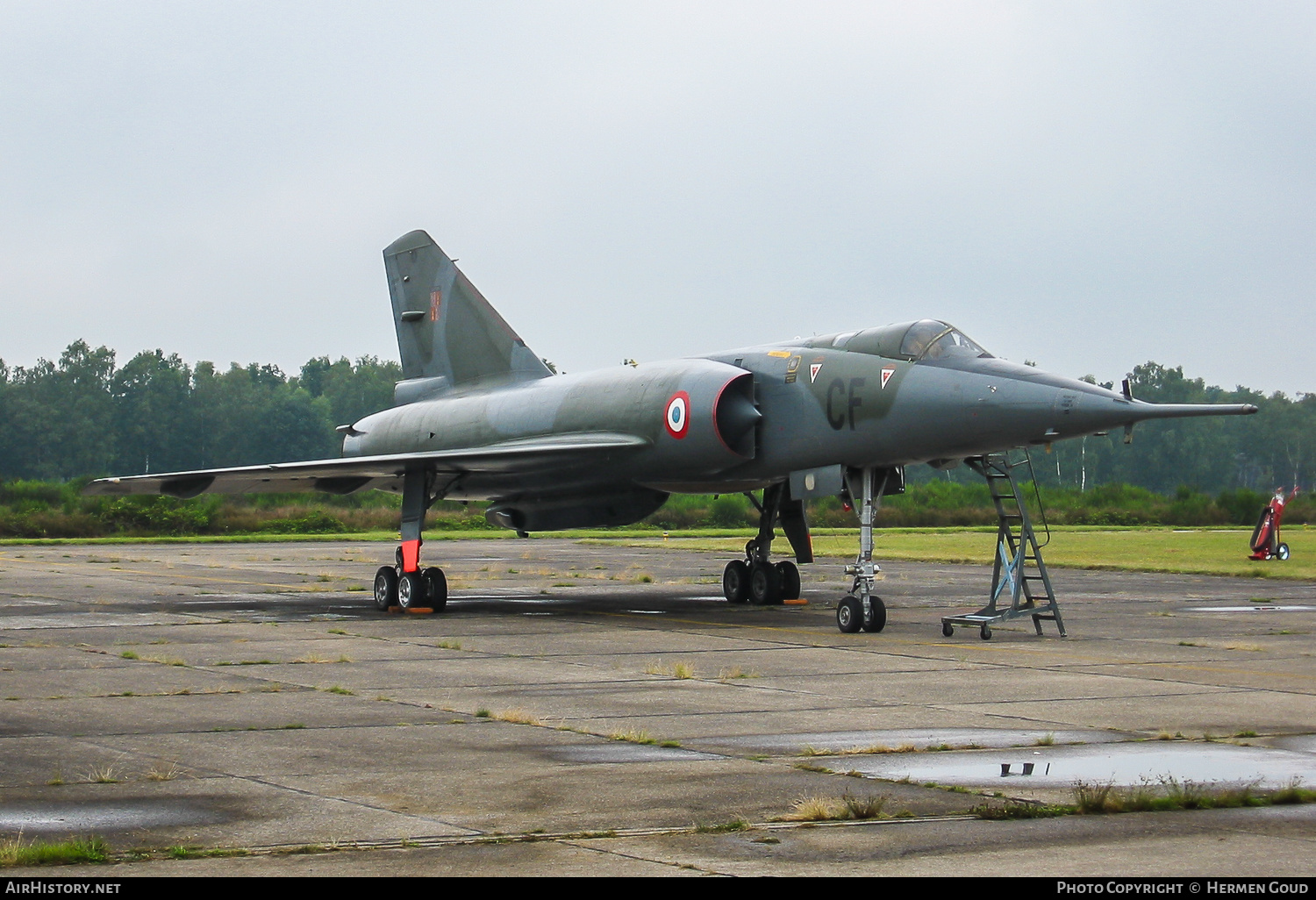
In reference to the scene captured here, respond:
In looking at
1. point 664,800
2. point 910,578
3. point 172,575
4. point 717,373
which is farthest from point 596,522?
point 664,800

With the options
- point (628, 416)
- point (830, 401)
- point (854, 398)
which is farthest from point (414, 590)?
point (854, 398)

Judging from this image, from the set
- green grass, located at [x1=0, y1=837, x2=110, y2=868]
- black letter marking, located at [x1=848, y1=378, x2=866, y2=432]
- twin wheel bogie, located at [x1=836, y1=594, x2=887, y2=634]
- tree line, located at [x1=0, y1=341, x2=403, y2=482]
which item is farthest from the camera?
tree line, located at [x1=0, y1=341, x2=403, y2=482]

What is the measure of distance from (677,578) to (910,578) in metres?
3.94

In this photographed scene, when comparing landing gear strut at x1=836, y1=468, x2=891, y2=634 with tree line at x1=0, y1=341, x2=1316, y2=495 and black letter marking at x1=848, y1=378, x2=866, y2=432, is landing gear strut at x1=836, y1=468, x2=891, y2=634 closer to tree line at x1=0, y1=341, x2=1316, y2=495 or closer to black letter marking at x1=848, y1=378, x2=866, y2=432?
black letter marking at x1=848, y1=378, x2=866, y2=432

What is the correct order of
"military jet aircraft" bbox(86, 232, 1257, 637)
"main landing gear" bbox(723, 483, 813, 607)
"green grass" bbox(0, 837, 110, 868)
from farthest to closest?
"main landing gear" bbox(723, 483, 813, 607)
"military jet aircraft" bbox(86, 232, 1257, 637)
"green grass" bbox(0, 837, 110, 868)

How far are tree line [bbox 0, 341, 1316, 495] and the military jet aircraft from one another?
3905 centimetres

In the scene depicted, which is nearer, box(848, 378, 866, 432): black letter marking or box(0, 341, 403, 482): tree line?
box(848, 378, 866, 432): black letter marking

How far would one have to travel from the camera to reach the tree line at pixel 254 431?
67.7m

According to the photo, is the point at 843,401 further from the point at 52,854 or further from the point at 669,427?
the point at 52,854

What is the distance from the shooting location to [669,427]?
1628cm

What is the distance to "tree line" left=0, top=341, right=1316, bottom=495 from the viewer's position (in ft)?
222

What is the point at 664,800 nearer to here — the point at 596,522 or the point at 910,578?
the point at 596,522

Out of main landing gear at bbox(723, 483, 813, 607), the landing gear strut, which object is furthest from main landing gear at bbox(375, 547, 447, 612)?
the landing gear strut
